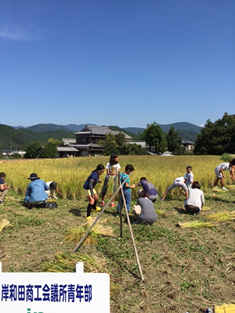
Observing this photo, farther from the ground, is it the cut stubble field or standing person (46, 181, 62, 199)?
standing person (46, 181, 62, 199)

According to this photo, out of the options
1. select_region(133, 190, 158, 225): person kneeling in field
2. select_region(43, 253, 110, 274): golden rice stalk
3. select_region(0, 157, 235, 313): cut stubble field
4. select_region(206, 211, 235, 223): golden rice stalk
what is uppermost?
select_region(133, 190, 158, 225): person kneeling in field

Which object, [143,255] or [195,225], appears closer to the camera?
[143,255]

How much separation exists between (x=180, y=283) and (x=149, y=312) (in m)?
0.74

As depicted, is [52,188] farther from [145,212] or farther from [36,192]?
[145,212]

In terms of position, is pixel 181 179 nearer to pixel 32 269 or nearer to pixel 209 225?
pixel 209 225

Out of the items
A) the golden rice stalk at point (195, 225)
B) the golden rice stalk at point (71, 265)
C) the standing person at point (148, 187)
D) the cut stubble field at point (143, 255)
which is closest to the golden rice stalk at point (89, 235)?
the cut stubble field at point (143, 255)

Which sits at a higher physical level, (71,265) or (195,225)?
(71,265)

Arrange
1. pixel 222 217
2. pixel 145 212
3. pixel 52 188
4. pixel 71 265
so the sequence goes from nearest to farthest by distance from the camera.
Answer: pixel 71 265, pixel 145 212, pixel 222 217, pixel 52 188

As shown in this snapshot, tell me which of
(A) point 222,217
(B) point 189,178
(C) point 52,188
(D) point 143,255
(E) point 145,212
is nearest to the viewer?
(D) point 143,255

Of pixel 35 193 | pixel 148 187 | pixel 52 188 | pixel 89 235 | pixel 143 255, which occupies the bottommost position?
pixel 143 255

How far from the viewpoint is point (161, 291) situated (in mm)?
3312

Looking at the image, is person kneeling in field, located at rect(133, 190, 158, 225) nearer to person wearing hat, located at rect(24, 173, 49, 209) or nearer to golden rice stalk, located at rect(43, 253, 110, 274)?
golden rice stalk, located at rect(43, 253, 110, 274)

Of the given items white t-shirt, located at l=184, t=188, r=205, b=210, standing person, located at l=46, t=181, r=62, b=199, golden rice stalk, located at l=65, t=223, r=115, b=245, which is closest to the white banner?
golden rice stalk, located at l=65, t=223, r=115, b=245

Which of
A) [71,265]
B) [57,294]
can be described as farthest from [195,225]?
[57,294]
